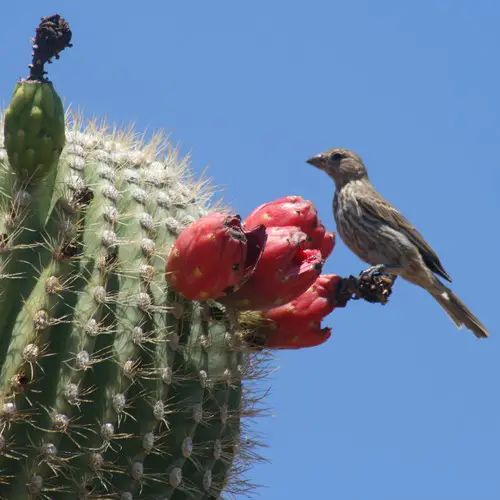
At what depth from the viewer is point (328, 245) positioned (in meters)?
3.55

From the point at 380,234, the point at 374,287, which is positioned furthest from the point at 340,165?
the point at 374,287

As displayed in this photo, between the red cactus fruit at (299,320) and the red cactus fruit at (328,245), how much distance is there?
15 centimetres

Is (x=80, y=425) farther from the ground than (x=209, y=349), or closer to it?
closer to it

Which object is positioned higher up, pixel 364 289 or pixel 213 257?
pixel 364 289

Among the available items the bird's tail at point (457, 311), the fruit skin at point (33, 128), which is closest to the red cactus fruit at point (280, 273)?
the fruit skin at point (33, 128)

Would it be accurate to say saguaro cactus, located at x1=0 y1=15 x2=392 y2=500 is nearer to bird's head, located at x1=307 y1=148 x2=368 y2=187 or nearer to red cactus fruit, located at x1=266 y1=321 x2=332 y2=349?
red cactus fruit, located at x1=266 y1=321 x2=332 y2=349

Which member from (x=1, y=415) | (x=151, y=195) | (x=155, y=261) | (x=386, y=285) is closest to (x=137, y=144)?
(x=151, y=195)

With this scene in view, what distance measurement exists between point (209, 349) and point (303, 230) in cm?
50

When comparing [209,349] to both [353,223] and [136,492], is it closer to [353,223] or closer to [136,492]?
[136,492]

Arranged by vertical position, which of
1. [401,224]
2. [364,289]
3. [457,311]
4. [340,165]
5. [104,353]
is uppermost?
[340,165]

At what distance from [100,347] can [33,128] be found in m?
0.70

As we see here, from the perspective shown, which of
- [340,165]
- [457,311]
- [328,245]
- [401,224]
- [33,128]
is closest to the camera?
[33,128]

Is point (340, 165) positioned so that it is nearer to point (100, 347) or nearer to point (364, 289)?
point (364, 289)

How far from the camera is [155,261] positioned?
3.12 m
